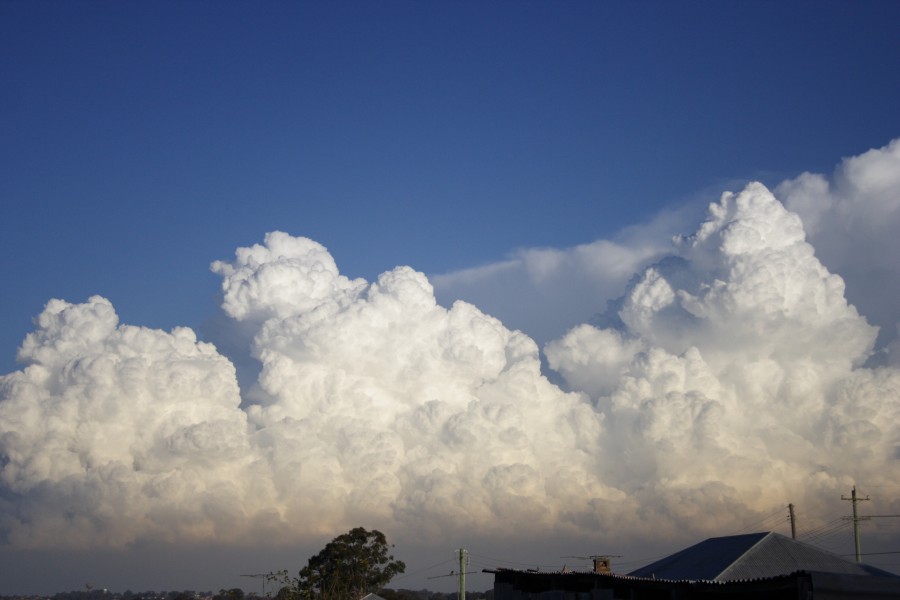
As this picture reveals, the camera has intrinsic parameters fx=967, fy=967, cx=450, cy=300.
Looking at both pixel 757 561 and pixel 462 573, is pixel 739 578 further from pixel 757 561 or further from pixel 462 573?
pixel 462 573

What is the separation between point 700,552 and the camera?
42.4 metres

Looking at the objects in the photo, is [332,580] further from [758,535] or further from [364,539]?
[758,535]

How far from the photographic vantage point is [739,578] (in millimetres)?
37375

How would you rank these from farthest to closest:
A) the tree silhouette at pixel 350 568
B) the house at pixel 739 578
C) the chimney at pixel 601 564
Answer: the tree silhouette at pixel 350 568, the chimney at pixel 601 564, the house at pixel 739 578

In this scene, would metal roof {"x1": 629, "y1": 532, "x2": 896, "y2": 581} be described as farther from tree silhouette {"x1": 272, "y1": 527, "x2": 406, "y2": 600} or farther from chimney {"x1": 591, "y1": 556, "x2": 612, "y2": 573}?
tree silhouette {"x1": 272, "y1": 527, "x2": 406, "y2": 600}

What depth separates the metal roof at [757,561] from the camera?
37.4m

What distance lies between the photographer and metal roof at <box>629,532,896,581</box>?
3744 cm

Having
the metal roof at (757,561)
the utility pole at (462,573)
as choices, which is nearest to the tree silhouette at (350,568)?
the utility pole at (462,573)

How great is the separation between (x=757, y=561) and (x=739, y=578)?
5.73 ft

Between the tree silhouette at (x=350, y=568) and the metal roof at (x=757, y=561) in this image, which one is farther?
the tree silhouette at (x=350, y=568)

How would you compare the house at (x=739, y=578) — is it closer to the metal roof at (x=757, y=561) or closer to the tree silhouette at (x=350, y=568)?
the metal roof at (x=757, y=561)

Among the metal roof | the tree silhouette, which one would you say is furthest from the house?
the tree silhouette

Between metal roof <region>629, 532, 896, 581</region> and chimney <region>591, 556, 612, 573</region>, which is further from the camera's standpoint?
chimney <region>591, 556, 612, 573</region>

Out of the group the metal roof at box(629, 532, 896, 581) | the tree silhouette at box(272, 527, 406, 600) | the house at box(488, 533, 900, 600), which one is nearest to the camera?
the house at box(488, 533, 900, 600)
